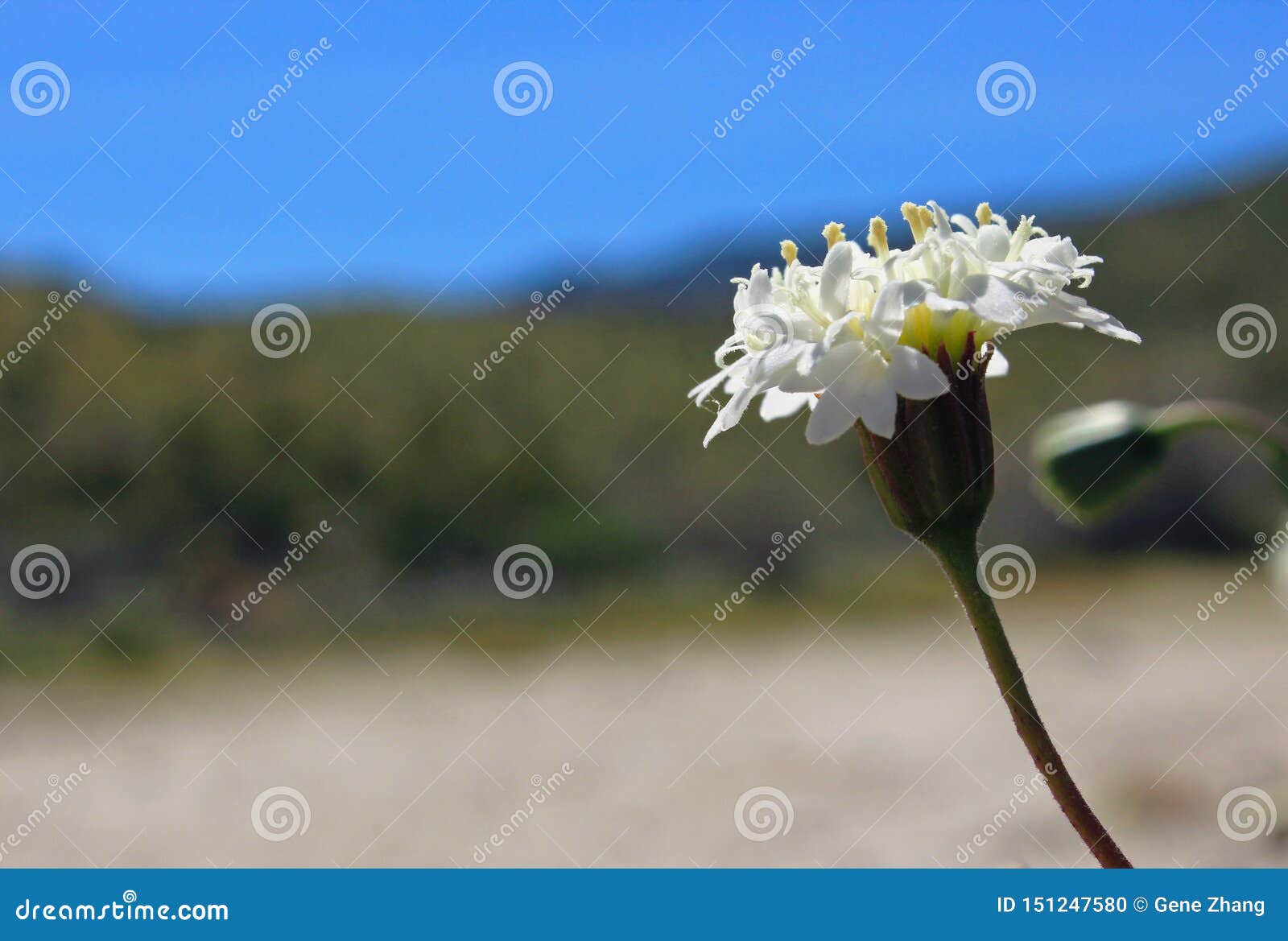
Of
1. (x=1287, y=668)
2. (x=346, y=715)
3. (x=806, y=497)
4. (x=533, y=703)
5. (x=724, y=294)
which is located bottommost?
(x=346, y=715)

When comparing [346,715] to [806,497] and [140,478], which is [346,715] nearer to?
[140,478]

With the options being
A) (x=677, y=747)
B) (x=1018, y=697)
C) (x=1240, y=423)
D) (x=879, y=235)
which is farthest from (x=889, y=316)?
(x=677, y=747)

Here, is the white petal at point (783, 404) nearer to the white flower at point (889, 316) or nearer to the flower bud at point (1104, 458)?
the white flower at point (889, 316)

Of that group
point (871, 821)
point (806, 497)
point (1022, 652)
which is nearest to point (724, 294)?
point (806, 497)

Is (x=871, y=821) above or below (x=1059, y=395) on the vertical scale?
below

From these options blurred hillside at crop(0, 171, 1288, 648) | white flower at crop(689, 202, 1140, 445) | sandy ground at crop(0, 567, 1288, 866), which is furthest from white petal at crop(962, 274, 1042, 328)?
blurred hillside at crop(0, 171, 1288, 648)

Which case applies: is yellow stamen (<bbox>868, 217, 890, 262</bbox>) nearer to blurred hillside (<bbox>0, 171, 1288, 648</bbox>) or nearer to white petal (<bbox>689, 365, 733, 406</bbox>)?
white petal (<bbox>689, 365, 733, 406</bbox>)
